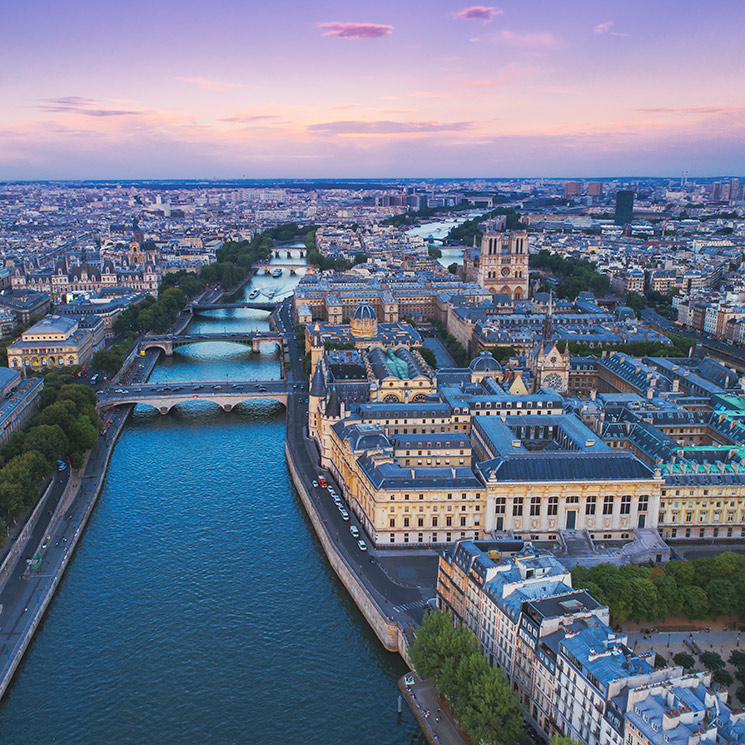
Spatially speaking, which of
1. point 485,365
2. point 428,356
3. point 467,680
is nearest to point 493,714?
point 467,680

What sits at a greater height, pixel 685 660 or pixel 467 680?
pixel 467 680

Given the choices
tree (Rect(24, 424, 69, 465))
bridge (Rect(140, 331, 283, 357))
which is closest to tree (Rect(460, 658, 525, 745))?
tree (Rect(24, 424, 69, 465))

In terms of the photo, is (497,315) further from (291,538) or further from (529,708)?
(529,708)

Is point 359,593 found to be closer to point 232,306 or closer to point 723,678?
point 723,678

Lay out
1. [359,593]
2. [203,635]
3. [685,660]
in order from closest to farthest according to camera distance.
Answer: [685,660] → [203,635] → [359,593]

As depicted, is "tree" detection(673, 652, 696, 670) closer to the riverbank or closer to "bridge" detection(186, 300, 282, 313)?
the riverbank

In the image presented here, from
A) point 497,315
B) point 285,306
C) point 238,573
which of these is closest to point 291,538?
point 238,573
